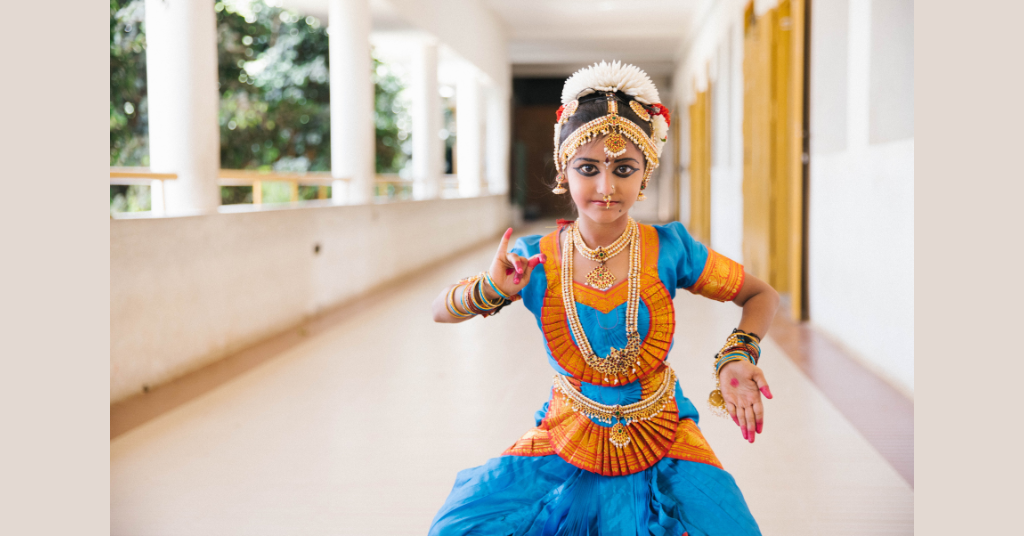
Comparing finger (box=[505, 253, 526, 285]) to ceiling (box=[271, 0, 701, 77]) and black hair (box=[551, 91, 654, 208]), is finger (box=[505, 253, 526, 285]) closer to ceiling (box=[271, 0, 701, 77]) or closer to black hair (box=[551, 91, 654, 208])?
black hair (box=[551, 91, 654, 208])

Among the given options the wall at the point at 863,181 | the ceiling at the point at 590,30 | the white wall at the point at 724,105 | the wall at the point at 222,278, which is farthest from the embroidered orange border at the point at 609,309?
the ceiling at the point at 590,30

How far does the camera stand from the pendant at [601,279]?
5.48ft

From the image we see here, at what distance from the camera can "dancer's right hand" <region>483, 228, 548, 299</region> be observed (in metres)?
1.57

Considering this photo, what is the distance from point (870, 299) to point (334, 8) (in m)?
4.99

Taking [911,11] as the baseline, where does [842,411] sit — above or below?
below

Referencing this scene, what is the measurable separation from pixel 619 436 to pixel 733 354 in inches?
11.3

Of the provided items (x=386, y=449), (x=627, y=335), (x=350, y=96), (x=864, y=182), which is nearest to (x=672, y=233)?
(x=627, y=335)

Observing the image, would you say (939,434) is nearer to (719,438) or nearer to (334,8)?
(719,438)

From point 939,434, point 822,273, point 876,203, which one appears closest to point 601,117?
point 939,434

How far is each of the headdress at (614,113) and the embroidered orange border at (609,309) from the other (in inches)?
Answer: 7.8

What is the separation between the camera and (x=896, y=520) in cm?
232

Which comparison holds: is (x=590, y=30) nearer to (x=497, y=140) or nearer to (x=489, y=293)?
(x=497, y=140)

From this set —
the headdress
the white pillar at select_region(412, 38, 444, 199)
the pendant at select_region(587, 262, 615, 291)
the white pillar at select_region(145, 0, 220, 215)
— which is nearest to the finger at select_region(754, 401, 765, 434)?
the pendant at select_region(587, 262, 615, 291)

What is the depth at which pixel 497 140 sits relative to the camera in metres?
16.1
